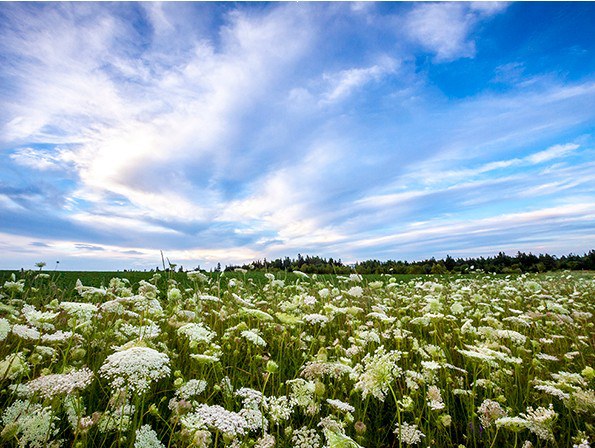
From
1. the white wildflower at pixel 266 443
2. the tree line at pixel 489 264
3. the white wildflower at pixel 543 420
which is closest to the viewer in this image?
the white wildflower at pixel 266 443

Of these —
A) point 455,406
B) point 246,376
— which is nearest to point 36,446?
point 246,376

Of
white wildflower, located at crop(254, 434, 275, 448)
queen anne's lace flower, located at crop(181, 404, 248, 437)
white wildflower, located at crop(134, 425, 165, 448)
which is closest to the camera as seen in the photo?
→ queen anne's lace flower, located at crop(181, 404, 248, 437)

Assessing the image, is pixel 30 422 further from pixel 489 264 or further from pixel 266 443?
pixel 489 264

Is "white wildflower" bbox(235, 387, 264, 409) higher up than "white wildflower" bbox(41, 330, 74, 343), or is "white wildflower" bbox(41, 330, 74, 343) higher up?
"white wildflower" bbox(41, 330, 74, 343)

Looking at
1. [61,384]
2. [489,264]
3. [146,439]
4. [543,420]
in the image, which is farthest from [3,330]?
[489,264]

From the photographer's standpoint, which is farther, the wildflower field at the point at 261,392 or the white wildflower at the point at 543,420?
the white wildflower at the point at 543,420

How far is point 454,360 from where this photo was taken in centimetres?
424

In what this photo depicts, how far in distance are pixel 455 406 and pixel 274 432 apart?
1811 mm

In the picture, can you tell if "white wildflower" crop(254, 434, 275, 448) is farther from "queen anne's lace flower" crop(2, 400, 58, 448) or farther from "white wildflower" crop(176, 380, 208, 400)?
"queen anne's lace flower" crop(2, 400, 58, 448)

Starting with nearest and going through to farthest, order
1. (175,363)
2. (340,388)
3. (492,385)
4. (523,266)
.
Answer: (492,385) → (340,388) → (175,363) → (523,266)

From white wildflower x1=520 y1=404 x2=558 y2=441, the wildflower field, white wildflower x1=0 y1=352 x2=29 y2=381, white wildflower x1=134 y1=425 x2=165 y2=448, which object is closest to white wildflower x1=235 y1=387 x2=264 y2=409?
the wildflower field

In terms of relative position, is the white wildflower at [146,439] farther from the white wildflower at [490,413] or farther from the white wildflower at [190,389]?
the white wildflower at [490,413]

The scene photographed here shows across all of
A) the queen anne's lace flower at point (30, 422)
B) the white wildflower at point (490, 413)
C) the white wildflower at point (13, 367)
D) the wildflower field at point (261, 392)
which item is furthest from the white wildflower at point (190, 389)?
the white wildflower at point (490, 413)

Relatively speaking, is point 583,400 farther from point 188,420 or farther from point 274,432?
point 188,420
